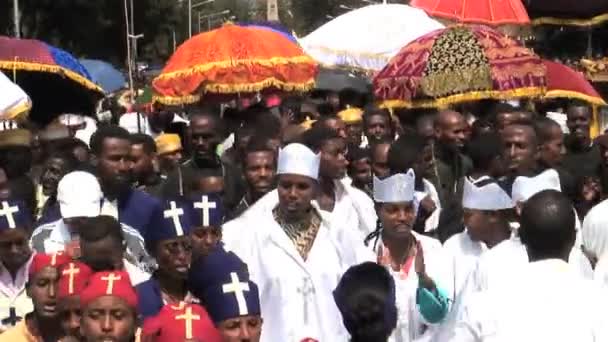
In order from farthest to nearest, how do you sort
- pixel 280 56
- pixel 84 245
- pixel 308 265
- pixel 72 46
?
pixel 72 46, pixel 280 56, pixel 308 265, pixel 84 245

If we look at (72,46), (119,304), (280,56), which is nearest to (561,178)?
(280,56)

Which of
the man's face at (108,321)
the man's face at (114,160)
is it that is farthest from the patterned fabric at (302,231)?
the man's face at (108,321)

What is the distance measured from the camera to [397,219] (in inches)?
313

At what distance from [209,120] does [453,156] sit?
1.86 metres

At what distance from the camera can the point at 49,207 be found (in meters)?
8.88

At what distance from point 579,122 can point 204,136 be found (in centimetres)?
358

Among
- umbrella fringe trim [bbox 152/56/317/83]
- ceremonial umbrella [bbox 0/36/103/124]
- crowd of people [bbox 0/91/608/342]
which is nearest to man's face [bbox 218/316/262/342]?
crowd of people [bbox 0/91/608/342]

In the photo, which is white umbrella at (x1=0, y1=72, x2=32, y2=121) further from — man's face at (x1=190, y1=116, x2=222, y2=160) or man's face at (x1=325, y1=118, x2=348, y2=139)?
man's face at (x1=325, y1=118, x2=348, y2=139)

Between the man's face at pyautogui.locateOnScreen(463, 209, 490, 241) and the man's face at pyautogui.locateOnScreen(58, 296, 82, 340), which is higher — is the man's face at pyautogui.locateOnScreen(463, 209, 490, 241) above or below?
above

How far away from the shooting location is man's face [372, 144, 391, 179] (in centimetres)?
1011

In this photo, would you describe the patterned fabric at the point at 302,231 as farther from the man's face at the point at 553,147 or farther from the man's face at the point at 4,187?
the man's face at the point at 553,147

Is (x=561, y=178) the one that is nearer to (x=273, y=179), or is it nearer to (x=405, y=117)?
(x=273, y=179)

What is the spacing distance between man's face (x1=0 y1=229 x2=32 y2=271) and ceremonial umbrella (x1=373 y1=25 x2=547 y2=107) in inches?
196

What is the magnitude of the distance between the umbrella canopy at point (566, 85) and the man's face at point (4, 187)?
6143 mm
